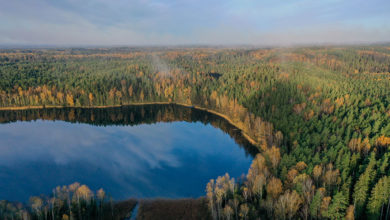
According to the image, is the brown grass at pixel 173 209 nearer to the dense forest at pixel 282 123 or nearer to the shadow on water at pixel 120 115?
the dense forest at pixel 282 123

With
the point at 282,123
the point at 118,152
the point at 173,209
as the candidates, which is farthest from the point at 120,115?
the point at 173,209

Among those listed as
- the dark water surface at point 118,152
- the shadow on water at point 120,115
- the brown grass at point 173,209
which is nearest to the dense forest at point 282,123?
the brown grass at point 173,209

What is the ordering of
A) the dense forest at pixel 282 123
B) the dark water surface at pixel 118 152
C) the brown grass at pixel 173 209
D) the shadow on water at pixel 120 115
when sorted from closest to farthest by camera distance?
1. the dense forest at pixel 282 123
2. the brown grass at pixel 173 209
3. the dark water surface at pixel 118 152
4. the shadow on water at pixel 120 115

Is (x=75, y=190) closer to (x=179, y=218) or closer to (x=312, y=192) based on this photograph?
(x=179, y=218)

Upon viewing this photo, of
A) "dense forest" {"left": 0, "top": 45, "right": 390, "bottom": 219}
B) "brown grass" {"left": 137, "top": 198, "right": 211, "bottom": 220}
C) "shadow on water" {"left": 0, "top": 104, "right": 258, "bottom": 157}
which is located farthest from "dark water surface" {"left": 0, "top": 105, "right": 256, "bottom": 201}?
"dense forest" {"left": 0, "top": 45, "right": 390, "bottom": 219}

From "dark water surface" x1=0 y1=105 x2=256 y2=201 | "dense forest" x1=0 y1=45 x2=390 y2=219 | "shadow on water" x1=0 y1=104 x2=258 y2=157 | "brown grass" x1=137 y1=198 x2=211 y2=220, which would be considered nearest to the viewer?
"dense forest" x1=0 y1=45 x2=390 y2=219

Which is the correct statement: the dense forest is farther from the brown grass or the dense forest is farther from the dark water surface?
the dark water surface

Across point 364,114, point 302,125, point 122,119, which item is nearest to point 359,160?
point 302,125
